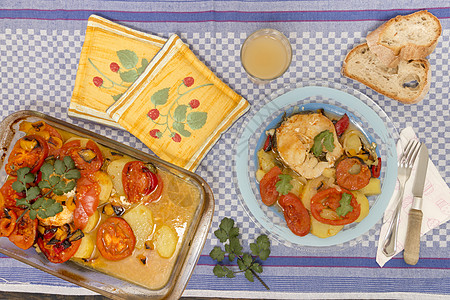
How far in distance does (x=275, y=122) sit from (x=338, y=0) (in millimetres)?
690

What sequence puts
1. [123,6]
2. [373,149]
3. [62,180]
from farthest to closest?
[123,6] → [373,149] → [62,180]

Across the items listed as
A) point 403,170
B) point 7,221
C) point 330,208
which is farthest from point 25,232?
point 403,170

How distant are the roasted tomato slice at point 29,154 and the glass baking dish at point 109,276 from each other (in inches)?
4.8

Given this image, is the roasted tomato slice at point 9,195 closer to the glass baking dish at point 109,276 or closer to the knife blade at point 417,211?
the glass baking dish at point 109,276

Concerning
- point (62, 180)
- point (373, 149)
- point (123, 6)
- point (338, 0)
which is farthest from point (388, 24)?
point (62, 180)

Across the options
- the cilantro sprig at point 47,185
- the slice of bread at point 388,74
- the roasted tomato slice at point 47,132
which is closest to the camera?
the cilantro sprig at point 47,185

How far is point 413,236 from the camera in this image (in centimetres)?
174

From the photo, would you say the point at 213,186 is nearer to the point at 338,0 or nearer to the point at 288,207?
the point at 288,207

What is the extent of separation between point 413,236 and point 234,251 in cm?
89

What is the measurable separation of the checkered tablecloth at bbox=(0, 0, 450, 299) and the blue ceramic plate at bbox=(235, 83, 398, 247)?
3.4 inches

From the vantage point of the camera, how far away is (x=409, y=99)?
172 cm

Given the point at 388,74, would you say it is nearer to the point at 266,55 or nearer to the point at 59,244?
the point at 266,55

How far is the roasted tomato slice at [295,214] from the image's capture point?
160 cm

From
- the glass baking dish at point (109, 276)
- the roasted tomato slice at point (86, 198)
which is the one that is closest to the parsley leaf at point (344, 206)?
the glass baking dish at point (109, 276)
